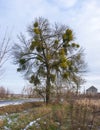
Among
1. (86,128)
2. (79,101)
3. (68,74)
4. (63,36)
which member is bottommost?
(86,128)

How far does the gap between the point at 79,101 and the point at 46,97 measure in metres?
22.8

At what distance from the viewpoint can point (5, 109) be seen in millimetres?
26484

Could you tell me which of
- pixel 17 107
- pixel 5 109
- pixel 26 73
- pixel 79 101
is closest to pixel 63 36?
pixel 26 73

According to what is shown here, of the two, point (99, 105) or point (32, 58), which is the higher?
point (32, 58)

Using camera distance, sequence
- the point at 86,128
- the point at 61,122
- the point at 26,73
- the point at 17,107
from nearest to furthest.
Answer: the point at 86,128, the point at 61,122, the point at 17,107, the point at 26,73

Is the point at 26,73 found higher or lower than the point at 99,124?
higher

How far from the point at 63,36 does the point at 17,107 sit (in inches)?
340

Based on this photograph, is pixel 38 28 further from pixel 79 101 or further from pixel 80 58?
pixel 79 101

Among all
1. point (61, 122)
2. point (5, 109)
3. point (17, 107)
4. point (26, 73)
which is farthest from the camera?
point (26, 73)

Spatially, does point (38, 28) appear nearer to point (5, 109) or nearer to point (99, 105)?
point (5, 109)

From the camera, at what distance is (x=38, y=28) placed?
35.2 metres

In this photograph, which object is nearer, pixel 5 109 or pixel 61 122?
pixel 61 122

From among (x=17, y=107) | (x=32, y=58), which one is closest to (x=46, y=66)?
(x=32, y=58)

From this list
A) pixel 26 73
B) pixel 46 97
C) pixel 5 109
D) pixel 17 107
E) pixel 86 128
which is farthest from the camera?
pixel 26 73
